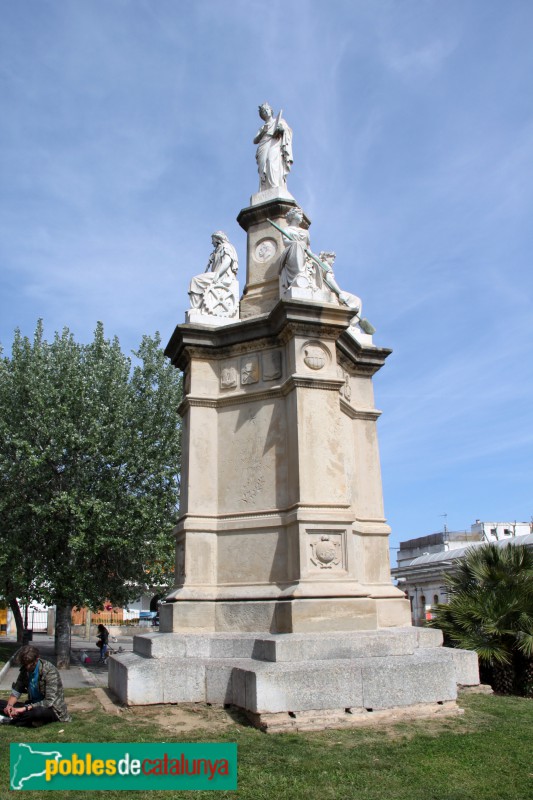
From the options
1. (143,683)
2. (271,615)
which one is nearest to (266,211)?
(271,615)

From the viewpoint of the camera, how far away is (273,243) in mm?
11008

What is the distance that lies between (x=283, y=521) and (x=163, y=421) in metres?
15.4

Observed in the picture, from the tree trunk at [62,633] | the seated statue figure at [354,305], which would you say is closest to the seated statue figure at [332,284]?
the seated statue figure at [354,305]

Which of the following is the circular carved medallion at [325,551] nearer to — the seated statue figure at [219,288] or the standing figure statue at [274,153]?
the seated statue figure at [219,288]

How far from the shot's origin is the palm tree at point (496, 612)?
10.8 metres

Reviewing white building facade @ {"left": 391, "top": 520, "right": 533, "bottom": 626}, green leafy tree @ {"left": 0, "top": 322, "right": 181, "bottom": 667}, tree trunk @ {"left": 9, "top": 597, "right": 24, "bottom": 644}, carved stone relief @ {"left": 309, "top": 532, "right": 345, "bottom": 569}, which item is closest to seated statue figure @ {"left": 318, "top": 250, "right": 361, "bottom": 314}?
carved stone relief @ {"left": 309, "top": 532, "right": 345, "bottom": 569}

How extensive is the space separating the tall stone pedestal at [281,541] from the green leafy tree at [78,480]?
11.5m

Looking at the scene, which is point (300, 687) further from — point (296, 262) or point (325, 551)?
point (296, 262)

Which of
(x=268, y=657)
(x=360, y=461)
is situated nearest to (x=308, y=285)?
(x=360, y=461)

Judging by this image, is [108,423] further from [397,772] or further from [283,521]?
[397,772]

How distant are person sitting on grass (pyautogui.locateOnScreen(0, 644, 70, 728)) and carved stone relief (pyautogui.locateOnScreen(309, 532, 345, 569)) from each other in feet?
10.1

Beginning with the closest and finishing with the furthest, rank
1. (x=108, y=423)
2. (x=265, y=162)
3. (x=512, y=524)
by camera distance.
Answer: (x=265, y=162), (x=108, y=423), (x=512, y=524)

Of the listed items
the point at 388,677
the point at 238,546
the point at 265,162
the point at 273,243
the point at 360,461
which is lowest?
the point at 388,677

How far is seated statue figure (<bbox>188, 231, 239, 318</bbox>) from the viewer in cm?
1009
